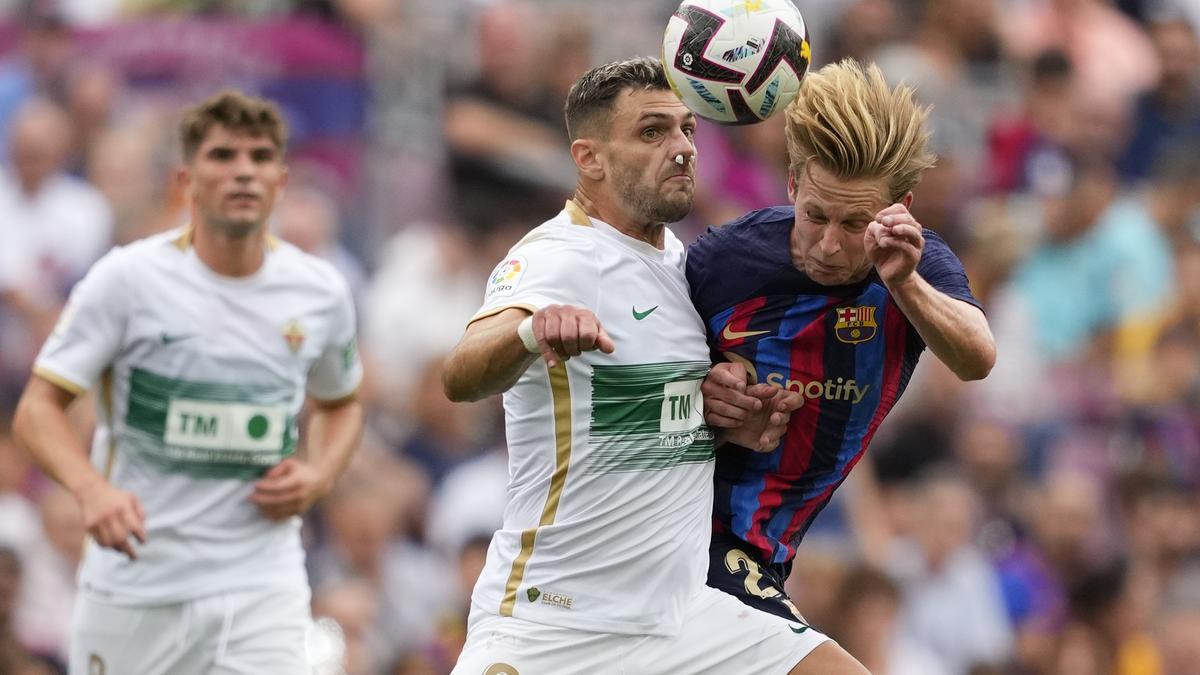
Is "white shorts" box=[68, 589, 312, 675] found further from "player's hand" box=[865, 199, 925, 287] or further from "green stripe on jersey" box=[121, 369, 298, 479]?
"player's hand" box=[865, 199, 925, 287]

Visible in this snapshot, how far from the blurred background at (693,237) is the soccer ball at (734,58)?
469cm

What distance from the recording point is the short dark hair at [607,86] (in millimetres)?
6172

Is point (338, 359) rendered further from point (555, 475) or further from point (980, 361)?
point (980, 361)

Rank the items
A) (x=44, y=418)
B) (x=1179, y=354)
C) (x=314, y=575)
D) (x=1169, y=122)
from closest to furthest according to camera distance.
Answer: (x=44, y=418) → (x=314, y=575) → (x=1179, y=354) → (x=1169, y=122)

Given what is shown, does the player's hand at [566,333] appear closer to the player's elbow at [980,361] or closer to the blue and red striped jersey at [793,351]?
the blue and red striped jersey at [793,351]

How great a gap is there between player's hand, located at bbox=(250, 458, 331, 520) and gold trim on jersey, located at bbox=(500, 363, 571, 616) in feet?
5.28

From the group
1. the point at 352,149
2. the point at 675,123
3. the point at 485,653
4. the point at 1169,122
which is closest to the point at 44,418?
the point at 485,653

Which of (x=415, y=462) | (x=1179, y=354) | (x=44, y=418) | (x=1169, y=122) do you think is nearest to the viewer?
(x=44, y=418)

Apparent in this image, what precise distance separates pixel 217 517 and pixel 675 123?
2.53 meters

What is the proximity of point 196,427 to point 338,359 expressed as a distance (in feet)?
2.41

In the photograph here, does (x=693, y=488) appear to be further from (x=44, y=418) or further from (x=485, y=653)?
(x=44, y=418)

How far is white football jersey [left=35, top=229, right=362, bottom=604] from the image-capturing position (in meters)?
7.35

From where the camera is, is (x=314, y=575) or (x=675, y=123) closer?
(x=675, y=123)

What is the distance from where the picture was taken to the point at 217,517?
24.2ft
